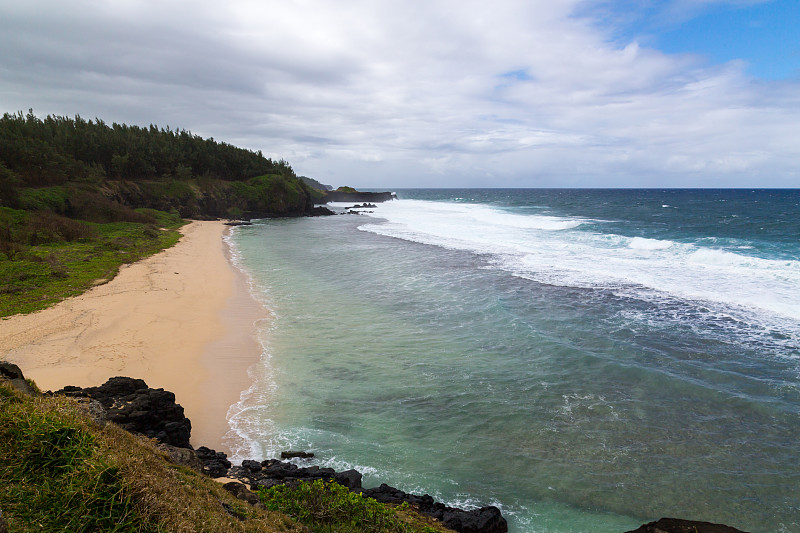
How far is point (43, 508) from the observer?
3461mm

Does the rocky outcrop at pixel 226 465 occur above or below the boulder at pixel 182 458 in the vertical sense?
below

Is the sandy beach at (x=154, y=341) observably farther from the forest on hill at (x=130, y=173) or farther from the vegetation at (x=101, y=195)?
the forest on hill at (x=130, y=173)

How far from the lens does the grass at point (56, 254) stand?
624 inches

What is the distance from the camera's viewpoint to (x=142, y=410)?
826cm

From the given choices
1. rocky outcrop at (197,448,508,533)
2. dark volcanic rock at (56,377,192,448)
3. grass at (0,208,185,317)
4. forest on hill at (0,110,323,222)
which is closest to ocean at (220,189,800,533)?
rocky outcrop at (197,448,508,533)

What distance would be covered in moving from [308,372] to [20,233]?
23.3m

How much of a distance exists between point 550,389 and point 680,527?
15.8ft

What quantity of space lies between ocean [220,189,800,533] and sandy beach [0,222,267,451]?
0.68 m

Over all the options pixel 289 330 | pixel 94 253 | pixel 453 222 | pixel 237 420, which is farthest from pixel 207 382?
pixel 453 222

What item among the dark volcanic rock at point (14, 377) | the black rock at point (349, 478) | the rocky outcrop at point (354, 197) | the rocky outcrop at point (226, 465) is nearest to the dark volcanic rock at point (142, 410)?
the rocky outcrop at point (226, 465)

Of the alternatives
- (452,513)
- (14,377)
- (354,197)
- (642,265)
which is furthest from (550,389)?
(354,197)

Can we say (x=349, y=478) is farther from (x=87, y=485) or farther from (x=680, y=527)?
(x=680, y=527)

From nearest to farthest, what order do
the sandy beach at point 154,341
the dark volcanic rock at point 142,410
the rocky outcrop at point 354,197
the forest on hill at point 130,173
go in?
the dark volcanic rock at point 142,410 < the sandy beach at point 154,341 < the forest on hill at point 130,173 < the rocky outcrop at point 354,197

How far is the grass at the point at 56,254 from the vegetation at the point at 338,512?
44.2 feet
